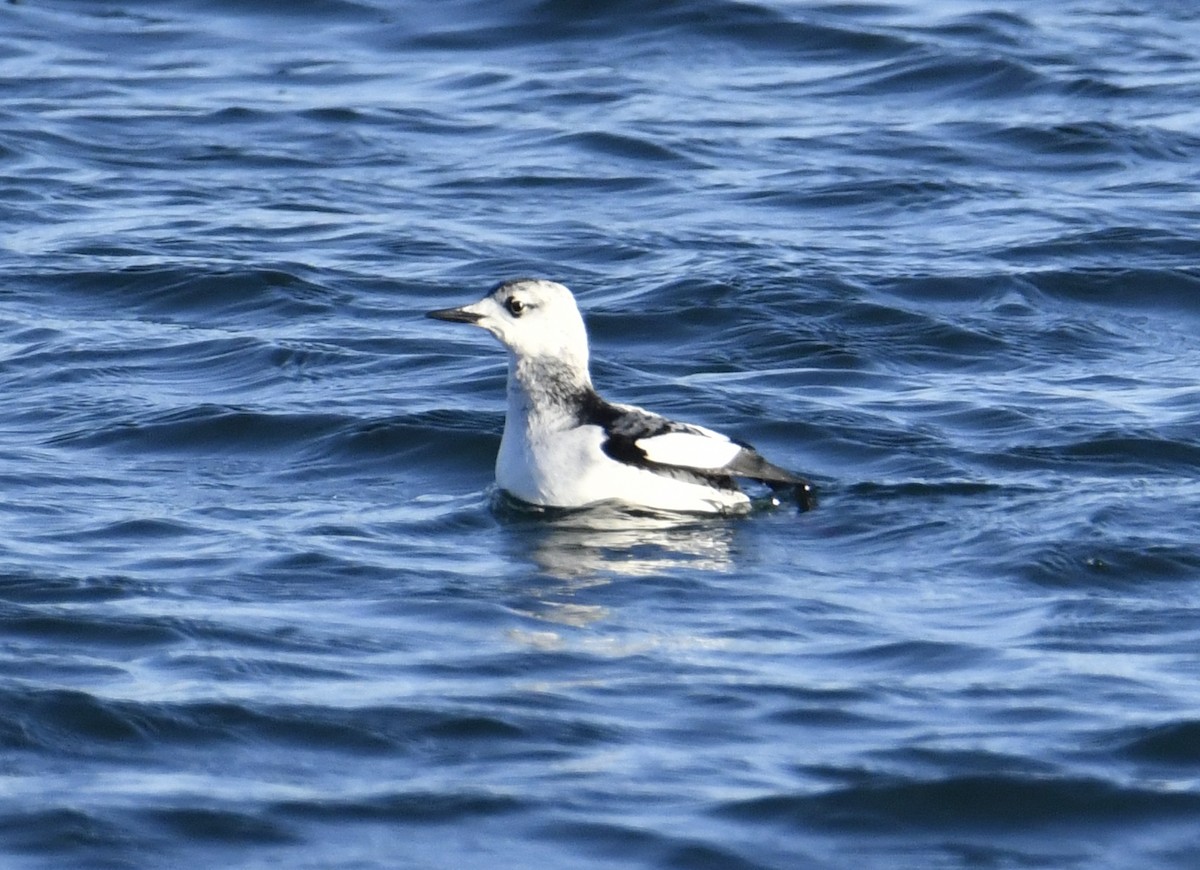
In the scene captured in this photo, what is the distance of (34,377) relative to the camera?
13945 mm

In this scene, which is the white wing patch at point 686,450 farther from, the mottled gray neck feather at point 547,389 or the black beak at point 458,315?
the black beak at point 458,315

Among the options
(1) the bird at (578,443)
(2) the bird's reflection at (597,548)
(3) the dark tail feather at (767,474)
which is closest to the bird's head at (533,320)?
(1) the bird at (578,443)

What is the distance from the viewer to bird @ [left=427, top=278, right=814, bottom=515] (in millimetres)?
11133

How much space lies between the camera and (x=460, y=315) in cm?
1163

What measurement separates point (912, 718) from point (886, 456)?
13.7 feet

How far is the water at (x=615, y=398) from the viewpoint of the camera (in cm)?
773

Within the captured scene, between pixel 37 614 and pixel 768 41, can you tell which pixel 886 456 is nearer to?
pixel 37 614

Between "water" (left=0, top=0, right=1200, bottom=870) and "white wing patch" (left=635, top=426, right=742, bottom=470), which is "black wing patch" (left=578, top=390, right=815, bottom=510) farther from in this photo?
"water" (left=0, top=0, right=1200, bottom=870)

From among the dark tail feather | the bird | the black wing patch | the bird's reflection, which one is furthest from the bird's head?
the dark tail feather

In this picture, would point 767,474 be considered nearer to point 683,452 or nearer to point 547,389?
point 683,452

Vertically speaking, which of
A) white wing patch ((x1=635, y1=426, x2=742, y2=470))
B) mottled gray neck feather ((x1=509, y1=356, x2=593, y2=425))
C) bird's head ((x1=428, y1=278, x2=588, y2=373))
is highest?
bird's head ((x1=428, y1=278, x2=588, y2=373))

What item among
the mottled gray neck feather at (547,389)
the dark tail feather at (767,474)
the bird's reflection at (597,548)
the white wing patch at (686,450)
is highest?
the mottled gray neck feather at (547,389)

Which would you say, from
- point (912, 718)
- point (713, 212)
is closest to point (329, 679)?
point (912, 718)

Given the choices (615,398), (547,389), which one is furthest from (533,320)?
(615,398)
